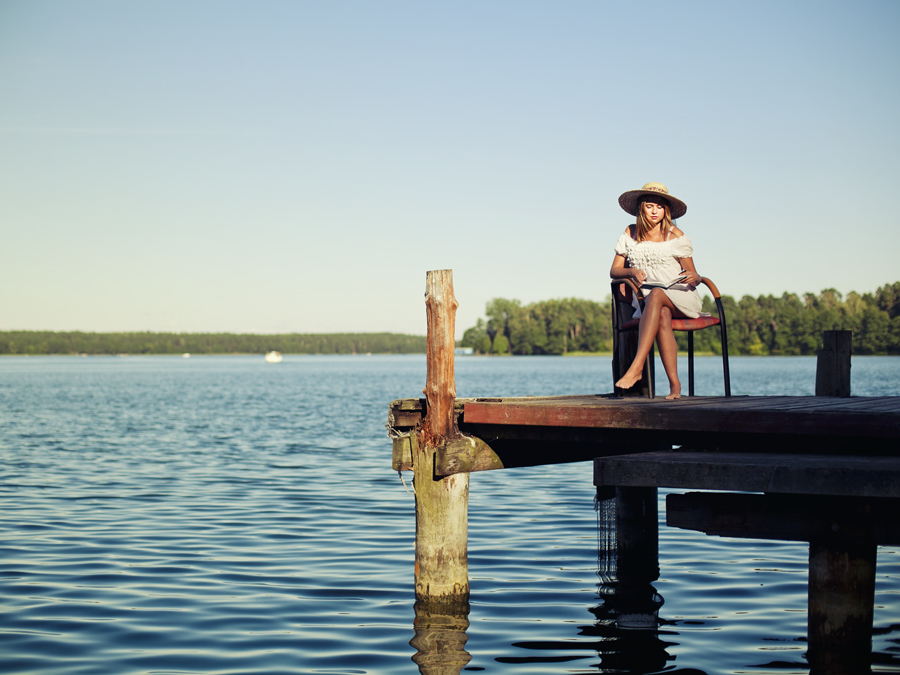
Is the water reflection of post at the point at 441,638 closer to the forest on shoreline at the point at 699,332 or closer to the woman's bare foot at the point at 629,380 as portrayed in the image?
the woman's bare foot at the point at 629,380

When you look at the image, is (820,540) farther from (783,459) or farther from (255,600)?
(255,600)

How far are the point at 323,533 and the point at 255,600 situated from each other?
2.86 meters

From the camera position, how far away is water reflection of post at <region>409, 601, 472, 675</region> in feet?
Result: 18.8

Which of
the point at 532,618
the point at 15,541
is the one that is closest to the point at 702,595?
the point at 532,618

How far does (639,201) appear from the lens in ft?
24.1

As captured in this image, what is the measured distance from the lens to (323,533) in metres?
10.0

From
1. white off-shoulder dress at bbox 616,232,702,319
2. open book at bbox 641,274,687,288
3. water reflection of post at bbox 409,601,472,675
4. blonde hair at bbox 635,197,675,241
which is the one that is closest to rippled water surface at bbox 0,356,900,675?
water reflection of post at bbox 409,601,472,675

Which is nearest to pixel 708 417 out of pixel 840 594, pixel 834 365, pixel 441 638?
pixel 840 594

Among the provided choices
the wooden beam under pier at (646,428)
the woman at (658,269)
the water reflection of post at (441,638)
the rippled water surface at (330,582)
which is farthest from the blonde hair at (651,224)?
the water reflection of post at (441,638)

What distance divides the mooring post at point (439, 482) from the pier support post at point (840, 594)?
2418 mm

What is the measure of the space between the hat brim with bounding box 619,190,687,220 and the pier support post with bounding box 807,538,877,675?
346 centimetres

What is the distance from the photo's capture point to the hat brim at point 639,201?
283 inches

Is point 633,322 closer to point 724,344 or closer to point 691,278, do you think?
point 691,278

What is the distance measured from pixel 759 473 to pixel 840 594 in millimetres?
736
